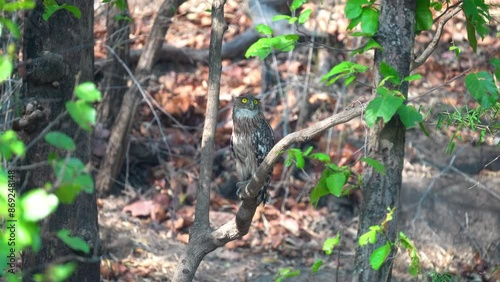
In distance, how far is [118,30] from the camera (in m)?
7.62

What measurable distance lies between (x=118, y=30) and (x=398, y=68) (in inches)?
164

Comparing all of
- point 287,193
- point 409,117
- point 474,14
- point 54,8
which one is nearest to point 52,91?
point 54,8

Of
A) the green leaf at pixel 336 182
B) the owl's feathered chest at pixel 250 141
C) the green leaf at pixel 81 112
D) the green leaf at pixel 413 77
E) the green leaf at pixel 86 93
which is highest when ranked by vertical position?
the green leaf at pixel 86 93

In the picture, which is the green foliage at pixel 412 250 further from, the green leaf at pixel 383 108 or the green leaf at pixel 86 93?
the green leaf at pixel 86 93

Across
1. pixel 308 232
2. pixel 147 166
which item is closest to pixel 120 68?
pixel 147 166

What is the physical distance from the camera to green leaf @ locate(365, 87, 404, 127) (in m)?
3.36

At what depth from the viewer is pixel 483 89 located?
3.55 m

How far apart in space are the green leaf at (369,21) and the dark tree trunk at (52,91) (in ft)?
5.84

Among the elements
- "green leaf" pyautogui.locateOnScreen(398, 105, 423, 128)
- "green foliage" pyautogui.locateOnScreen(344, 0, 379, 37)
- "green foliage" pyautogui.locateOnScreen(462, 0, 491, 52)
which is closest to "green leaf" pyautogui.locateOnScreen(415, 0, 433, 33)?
"green foliage" pyautogui.locateOnScreen(462, 0, 491, 52)

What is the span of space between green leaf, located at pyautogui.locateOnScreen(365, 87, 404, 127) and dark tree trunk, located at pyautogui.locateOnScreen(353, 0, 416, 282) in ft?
2.27

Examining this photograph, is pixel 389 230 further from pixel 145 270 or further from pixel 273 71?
pixel 273 71

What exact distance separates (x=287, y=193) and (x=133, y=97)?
2113 millimetres

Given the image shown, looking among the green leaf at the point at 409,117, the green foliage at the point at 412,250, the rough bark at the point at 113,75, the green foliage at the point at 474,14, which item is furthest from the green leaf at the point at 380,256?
the rough bark at the point at 113,75

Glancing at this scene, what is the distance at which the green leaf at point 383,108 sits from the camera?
3355 mm
